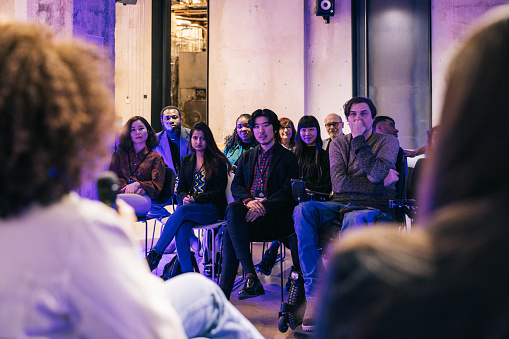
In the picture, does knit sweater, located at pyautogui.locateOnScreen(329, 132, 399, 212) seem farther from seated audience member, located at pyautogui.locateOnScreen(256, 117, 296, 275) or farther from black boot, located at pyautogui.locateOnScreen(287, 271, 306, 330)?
seated audience member, located at pyautogui.locateOnScreen(256, 117, 296, 275)

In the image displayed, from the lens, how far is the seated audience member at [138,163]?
4770 millimetres

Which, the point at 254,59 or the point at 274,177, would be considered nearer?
the point at 274,177

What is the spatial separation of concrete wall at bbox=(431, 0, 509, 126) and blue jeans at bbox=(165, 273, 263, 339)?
6.99m

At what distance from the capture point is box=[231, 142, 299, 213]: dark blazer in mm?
4082

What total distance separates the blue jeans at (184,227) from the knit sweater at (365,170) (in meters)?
1.17

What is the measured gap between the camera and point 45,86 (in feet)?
2.94

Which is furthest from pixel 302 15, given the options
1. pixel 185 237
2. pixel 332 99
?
pixel 185 237

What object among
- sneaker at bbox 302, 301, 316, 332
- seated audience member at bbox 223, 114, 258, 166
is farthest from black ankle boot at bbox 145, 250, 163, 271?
seated audience member at bbox 223, 114, 258, 166

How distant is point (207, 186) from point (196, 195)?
0.49 feet

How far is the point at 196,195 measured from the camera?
179 inches

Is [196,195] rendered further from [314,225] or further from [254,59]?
[254,59]

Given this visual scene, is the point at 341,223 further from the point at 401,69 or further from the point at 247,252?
the point at 401,69

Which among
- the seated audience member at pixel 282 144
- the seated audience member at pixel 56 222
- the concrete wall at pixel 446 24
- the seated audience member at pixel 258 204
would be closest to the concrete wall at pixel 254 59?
the concrete wall at pixel 446 24

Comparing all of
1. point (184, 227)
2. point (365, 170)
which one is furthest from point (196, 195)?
point (365, 170)
